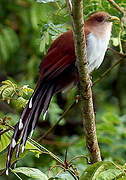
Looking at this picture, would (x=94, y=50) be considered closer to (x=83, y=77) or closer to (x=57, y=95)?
(x=83, y=77)

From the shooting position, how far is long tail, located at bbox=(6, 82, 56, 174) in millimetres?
1499

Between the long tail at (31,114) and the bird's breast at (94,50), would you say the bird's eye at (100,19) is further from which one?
the long tail at (31,114)

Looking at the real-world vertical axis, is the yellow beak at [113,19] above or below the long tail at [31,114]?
above

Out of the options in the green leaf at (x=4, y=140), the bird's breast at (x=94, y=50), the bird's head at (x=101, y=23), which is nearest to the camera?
the green leaf at (x=4, y=140)

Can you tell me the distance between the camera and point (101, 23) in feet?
6.43

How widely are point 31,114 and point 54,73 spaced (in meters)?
0.20

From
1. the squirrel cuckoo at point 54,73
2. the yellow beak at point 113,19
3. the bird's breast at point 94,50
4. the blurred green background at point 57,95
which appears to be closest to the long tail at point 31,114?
the squirrel cuckoo at point 54,73

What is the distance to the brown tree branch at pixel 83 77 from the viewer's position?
1.26 m

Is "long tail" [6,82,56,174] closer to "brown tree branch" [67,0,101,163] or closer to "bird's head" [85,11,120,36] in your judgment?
"brown tree branch" [67,0,101,163]

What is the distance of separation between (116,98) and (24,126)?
92.1 inches

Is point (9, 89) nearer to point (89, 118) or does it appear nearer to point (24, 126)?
point (24, 126)

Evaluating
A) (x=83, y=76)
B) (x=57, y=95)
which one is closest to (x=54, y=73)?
(x=83, y=76)

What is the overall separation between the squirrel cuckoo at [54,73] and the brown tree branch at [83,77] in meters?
0.21

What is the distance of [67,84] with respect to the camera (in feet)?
5.78
